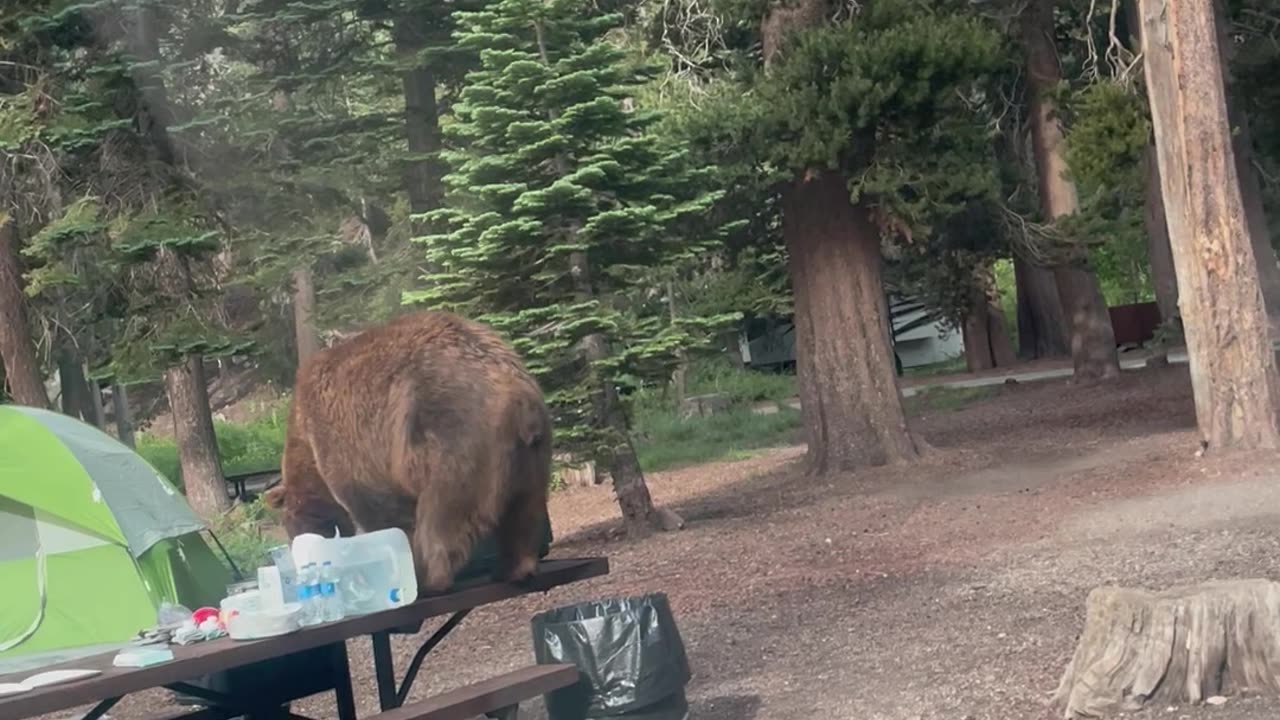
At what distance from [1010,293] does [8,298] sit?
31.3 meters

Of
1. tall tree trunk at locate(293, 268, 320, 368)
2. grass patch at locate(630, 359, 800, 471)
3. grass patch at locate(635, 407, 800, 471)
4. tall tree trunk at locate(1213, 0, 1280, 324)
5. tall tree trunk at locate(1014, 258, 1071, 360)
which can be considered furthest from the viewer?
tall tree trunk at locate(1014, 258, 1071, 360)

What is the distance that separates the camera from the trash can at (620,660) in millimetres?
6406

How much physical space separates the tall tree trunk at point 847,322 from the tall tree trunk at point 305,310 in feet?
25.1

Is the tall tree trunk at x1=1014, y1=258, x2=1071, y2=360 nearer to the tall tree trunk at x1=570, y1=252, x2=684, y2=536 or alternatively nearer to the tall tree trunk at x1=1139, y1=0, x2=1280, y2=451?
the tall tree trunk at x1=1139, y1=0, x2=1280, y2=451

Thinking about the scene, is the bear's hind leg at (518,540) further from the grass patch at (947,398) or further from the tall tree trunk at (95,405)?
the tall tree trunk at (95,405)

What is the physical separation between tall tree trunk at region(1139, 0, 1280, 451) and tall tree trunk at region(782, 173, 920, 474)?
122 inches

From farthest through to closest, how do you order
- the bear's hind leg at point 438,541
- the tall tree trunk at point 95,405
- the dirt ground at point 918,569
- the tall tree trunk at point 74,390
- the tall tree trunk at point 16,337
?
the tall tree trunk at point 95,405 → the tall tree trunk at point 74,390 → the tall tree trunk at point 16,337 → the dirt ground at point 918,569 → the bear's hind leg at point 438,541

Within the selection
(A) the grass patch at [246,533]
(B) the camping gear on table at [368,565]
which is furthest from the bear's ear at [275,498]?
(A) the grass patch at [246,533]

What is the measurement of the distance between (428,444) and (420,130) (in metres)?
12.1

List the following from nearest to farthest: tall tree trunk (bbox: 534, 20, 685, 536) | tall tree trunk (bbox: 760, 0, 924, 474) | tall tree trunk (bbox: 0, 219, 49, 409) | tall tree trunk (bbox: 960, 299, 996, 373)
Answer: tall tree trunk (bbox: 534, 20, 685, 536) < tall tree trunk (bbox: 760, 0, 924, 474) < tall tree trunk (bbox: 0, 219, 49, 409) < tall tree trunk (bbox: 960, 299, 996, 373)

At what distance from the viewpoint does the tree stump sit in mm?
6328

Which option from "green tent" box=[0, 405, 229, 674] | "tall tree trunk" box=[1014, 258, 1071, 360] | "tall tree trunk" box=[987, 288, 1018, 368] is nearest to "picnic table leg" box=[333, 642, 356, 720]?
"green tent" box=[0, 405, 229, 674]

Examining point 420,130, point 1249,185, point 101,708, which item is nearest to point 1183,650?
point 101,708

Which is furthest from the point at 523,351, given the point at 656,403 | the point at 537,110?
the point at 656,403
